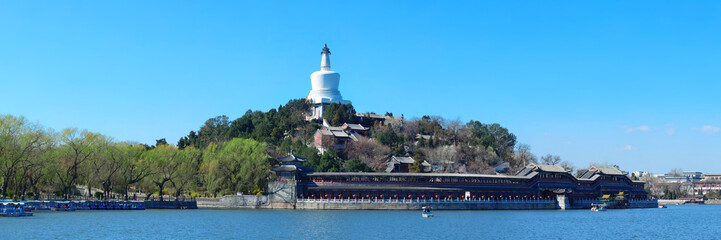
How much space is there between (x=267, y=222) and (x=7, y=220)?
18321mm

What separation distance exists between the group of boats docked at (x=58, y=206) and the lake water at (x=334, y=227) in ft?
6.01

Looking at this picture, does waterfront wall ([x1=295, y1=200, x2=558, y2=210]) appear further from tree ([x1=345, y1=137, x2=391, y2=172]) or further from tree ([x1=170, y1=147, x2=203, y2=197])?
tree ([x1=345, y1=137, x2=391, y2=172])

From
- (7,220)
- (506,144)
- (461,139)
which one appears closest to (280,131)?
(461,139)

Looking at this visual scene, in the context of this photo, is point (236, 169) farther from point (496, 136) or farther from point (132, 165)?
point (496, 136)

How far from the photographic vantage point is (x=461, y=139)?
114 m

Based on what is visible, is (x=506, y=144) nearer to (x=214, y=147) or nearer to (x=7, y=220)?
(x=214, y=147)

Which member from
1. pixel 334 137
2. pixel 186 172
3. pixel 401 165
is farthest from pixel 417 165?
pixel 186 172

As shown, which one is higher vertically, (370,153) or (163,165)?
(370,153)

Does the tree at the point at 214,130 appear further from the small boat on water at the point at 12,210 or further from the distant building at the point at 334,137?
the small boat on water at the point at 12,210

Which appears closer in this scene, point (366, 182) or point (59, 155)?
point (59, 155)

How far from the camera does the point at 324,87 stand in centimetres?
13050

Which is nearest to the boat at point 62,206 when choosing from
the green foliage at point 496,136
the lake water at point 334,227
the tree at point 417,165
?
the lake water at point 334,227

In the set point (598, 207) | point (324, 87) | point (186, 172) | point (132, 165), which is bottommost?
point (598, 207)

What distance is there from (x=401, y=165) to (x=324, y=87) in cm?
3306
